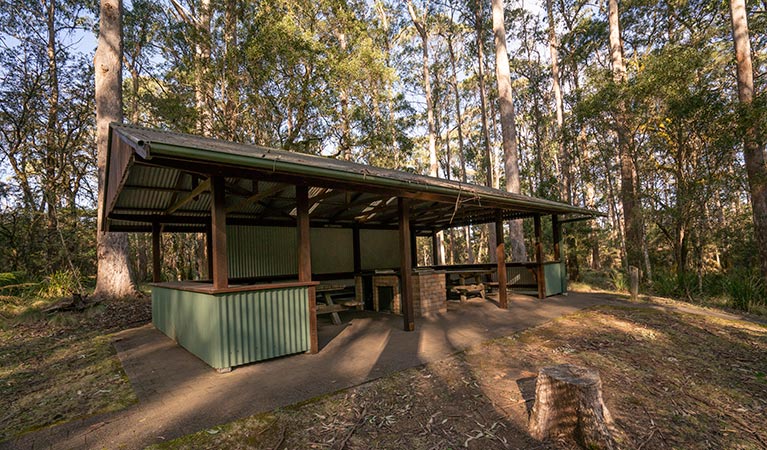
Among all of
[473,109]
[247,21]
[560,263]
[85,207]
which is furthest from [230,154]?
[473,109]

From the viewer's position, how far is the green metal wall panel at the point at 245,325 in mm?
4035

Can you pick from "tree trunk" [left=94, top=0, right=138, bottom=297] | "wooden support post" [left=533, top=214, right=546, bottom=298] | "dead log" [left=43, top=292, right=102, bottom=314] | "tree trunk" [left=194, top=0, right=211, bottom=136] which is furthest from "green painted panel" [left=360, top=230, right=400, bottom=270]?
"tree trunk" [left=194, top=0, right=211, bottom=136]

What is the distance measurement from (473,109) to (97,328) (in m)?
28.6

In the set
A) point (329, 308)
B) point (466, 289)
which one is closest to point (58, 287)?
point (329, 308)

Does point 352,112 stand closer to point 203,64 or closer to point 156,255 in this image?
point 203,64

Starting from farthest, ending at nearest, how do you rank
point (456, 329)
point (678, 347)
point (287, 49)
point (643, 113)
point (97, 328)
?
point (287, 49) < point (643, 113) < point (97, 328) < point (456, 329) < point (678, 347)

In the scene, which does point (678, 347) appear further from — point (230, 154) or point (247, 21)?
point (247, 21)

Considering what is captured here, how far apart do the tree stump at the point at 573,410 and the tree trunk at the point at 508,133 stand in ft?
31.5

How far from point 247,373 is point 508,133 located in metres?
11.8

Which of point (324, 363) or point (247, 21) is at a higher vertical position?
point (247, 21)

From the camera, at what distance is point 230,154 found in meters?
3.45

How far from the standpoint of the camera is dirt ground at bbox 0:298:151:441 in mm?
3357

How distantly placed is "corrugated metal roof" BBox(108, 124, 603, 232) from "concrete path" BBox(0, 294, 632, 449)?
2207 mm

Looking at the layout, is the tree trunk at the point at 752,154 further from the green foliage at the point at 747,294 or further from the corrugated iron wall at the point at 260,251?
the corrugated iron wall at the point at 260,251
